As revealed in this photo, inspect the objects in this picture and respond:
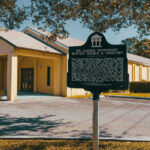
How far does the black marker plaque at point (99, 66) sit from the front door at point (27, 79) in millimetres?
15223

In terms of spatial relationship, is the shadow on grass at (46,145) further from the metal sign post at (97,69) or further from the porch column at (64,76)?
the porch column at (64,76)

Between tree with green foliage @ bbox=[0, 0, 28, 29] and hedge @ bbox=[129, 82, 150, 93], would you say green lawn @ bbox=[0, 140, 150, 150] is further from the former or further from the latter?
hedge @ bbox=[129, 82, 150, 93]

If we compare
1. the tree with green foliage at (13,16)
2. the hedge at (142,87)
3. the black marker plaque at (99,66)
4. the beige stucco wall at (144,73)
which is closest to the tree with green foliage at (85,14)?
the tree with green foliage at (13,16)

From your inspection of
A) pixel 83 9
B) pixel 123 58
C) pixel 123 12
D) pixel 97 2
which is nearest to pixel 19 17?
pixel 83 9

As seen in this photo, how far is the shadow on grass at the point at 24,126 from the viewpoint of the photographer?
5.66 meters

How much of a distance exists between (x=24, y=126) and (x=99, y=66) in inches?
149

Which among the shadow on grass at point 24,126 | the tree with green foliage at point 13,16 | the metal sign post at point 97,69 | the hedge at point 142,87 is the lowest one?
the shadow on grass at point 24,126

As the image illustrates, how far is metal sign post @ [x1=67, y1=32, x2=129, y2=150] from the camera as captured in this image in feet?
12.5

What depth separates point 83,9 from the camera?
7.01 metres

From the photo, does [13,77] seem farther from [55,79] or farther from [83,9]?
[83,9]

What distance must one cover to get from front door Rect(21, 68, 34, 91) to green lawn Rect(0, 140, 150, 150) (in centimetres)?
1442

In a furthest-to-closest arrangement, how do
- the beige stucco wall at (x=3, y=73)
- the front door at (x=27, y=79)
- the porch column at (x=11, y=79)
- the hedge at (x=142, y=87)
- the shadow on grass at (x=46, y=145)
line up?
the hedge at (x=142, y=87) → the beige stucco wall at (x=3, y=73) → the front door at (x=27, y=79) → the porch column at (x=11, y=79) → the shadow on grass at (x=46, y=145)

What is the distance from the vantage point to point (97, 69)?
396 cm

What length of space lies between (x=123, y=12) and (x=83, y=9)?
1.54 metres
